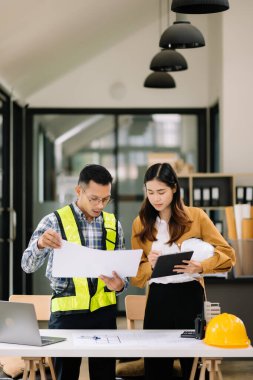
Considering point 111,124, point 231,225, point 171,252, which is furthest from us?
point 111,124

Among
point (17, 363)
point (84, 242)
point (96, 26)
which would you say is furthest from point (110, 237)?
point (96, 26)

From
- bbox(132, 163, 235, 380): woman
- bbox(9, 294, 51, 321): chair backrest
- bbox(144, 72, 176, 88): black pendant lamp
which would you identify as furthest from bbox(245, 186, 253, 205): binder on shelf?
bbox(132, 163, 235, 380): woman

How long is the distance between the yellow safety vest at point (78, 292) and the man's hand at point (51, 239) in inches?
8.2

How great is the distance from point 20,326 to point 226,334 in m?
0.97

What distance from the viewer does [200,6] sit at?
5.11 m

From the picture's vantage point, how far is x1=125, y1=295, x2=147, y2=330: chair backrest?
560 centimetres

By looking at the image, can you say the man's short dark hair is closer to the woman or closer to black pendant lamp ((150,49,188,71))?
the woman

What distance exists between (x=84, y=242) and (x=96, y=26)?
5283 millimetres

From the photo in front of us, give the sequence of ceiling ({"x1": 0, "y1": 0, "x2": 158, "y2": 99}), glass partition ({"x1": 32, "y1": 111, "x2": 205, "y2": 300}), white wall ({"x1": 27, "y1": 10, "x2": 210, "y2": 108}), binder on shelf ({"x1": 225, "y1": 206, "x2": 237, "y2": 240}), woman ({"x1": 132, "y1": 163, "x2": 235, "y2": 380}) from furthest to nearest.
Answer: glass partition ({"x1": 32, "y1": 111, "x2": 205, "y2": 300})
white wall ({"x1": 27, "y1": 10, "x2": 210, "y2": 108})
binder on shelf ({"x1": 225, "y1": 206, "x2": 237, "y2": 240})
ceiling ({"x1": 0, "y1": 0, "x2": 158, "y2": 99})
woman ({"x1": 132, "y1": 163, "x2": 235, "y2": 380})

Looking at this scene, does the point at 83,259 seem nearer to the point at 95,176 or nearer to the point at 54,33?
the point at 95,176

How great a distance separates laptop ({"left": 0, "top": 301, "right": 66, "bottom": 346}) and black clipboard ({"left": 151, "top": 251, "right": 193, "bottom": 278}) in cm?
56

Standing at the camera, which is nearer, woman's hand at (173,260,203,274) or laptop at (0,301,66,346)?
laptop at (0,301,66,346)

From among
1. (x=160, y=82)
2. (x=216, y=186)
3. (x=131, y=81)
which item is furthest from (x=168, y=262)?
(x=131, y=81)

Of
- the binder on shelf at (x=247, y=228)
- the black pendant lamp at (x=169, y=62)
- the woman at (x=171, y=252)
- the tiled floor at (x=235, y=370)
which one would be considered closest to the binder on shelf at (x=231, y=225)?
the binder on shelf at (x=247, y=228)
